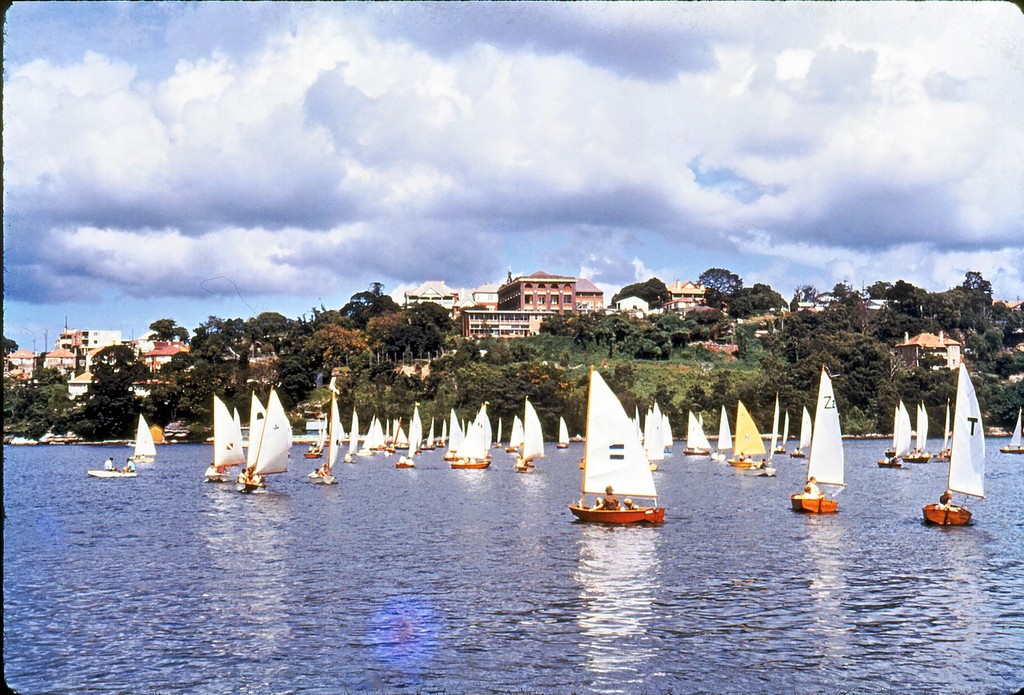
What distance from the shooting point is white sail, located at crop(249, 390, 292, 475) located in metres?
68.8

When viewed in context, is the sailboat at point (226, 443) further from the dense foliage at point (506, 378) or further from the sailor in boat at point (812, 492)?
the dense foliage at point (506, 378)

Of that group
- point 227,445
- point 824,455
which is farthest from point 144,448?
point 824,455

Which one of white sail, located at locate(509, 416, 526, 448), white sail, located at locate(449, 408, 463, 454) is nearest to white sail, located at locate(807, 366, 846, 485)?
white sail, located at locate(449, 408, 463, 454)

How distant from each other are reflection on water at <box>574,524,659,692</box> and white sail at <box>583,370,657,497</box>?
7.13ft

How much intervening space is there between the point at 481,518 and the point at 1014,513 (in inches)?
1193

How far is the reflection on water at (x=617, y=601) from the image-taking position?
25.3 meters

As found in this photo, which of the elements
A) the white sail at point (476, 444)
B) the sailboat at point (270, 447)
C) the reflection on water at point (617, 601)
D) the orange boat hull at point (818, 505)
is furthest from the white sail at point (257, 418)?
the orange boat hull at point (818, 505)

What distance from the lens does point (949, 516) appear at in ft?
171

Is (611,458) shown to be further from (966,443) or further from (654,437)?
(654,437)

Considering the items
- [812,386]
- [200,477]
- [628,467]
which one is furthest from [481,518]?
[812,386]

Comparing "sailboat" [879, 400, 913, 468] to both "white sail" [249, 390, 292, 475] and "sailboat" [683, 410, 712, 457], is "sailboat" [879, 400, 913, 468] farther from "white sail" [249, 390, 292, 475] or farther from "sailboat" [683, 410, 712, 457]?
"white sail" [249, 390, 292, 475]

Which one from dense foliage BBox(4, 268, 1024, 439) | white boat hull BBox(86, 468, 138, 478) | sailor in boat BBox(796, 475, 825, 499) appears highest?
dense foliage BBox(4, 268, 1024, 439)

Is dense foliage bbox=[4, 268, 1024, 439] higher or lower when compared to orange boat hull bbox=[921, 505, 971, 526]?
higher

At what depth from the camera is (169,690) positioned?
23750mm
